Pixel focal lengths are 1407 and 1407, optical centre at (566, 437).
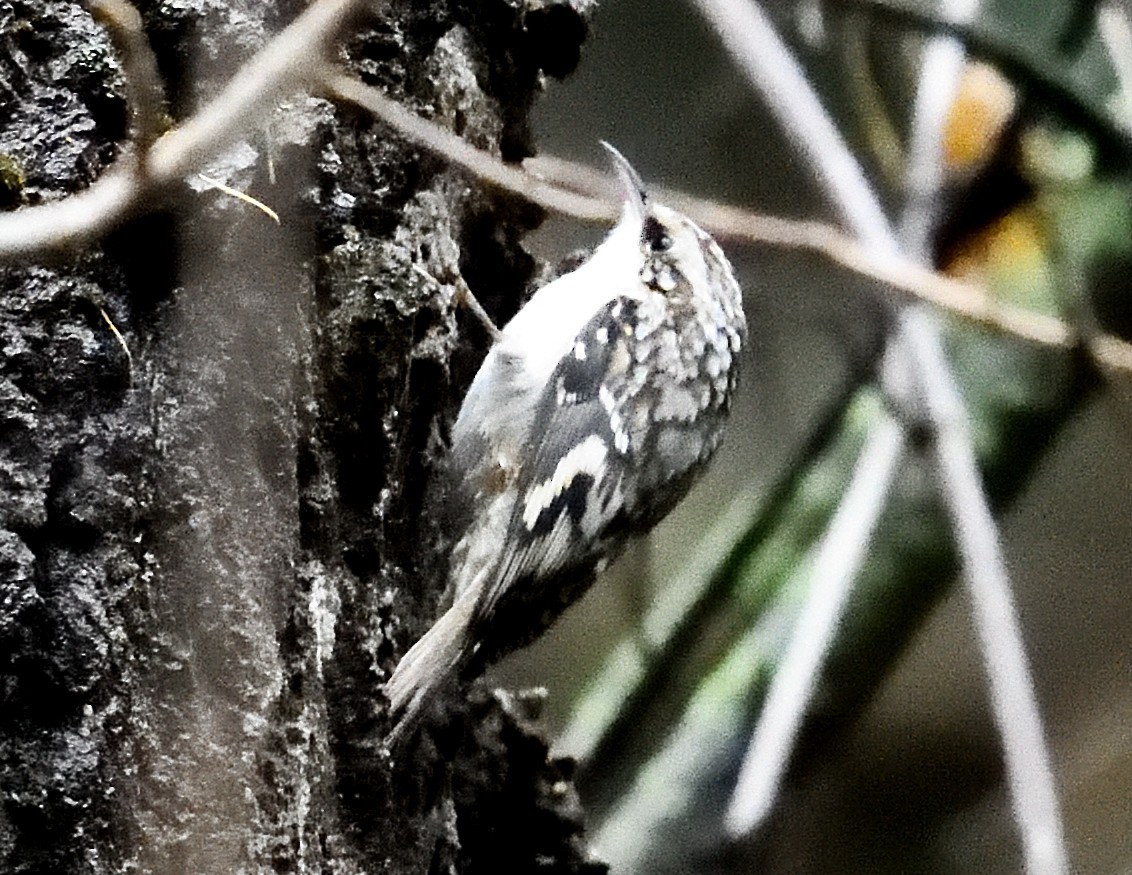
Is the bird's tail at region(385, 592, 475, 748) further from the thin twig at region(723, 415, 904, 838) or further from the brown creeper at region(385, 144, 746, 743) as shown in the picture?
the thin twig at region(723, 415, 904, 838)

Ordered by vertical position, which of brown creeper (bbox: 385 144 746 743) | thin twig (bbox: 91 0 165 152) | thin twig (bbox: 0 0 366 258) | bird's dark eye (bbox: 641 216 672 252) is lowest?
thin twig (bbox: 0 0 366 258)

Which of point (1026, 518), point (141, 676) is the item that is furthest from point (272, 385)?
point (1026, 518)

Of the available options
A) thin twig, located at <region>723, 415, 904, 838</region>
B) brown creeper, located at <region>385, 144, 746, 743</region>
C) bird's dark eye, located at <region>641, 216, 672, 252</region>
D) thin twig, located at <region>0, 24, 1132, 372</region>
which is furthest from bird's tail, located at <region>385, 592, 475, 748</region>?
bird's dark eye, located at <region>641, 216, 672, 252</region>

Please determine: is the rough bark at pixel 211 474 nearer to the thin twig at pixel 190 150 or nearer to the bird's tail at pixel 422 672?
the bird's tail at pixel 422 672

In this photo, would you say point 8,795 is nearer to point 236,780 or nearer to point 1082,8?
point 236,780

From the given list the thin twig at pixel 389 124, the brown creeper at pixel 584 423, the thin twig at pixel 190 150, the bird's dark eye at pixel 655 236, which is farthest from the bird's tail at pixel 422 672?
the thin twig at pixel 190 150
